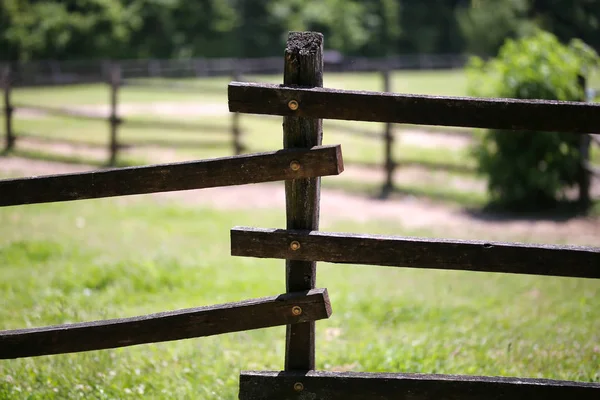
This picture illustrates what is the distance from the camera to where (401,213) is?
12445mm

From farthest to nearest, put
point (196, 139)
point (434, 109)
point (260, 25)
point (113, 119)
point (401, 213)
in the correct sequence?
point (260, 25), point (196, 139), point (113, 119), point (401, 213), point (434, 109)

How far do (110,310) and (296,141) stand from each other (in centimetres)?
373

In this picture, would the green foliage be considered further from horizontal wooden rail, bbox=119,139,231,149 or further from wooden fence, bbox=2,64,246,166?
wooden fence, bbox=2,64,246,166

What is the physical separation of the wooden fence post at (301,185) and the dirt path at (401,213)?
754 centimetres

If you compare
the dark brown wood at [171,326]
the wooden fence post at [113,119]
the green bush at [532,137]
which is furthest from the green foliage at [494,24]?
the dark brown wood at [171,326]

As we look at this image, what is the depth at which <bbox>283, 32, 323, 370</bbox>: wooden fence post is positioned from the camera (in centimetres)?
311

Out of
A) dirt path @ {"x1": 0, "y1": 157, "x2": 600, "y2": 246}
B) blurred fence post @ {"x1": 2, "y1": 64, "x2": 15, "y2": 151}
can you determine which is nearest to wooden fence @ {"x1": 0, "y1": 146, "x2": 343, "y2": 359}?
dirt path @ {"x1": 0, "y1": 157, "x2": 600, "y2": 246}

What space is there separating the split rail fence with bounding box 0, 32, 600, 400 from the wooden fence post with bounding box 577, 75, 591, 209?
9479 millimetres

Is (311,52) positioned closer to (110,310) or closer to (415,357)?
(415,357)

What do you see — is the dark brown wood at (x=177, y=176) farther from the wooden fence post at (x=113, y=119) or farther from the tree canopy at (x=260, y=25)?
the tree canopy at (x=260, y=25)

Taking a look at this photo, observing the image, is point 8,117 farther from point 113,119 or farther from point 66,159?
point 113,119

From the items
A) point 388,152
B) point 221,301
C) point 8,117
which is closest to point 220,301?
point 221,301

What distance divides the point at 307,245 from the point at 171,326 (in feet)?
2.46

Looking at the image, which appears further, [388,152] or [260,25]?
[260,25]
